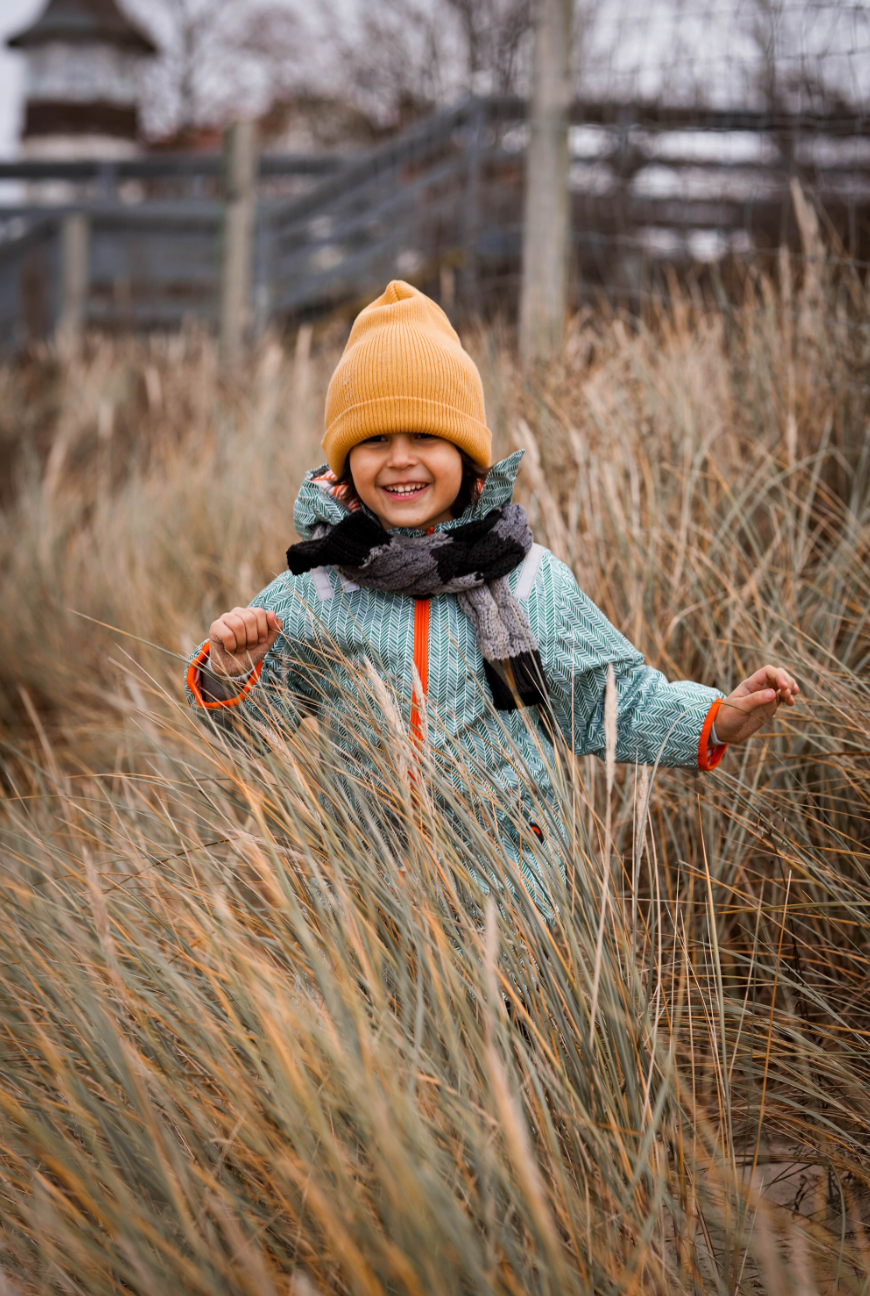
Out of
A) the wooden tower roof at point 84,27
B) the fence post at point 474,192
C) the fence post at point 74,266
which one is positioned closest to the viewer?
the fence post at point 474,192

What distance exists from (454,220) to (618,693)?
6.16m

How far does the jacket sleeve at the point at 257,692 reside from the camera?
5.25 ft

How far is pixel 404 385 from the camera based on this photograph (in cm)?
169

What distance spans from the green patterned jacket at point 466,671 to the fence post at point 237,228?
5.51 metres

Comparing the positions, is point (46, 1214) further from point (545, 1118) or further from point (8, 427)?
point (8, 427)

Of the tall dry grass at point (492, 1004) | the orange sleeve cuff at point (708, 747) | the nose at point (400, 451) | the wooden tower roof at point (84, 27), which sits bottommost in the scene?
the tall dry grass at point (492, 1004)

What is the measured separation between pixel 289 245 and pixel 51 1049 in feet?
29.8

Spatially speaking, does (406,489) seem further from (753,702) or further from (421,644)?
(753,702)

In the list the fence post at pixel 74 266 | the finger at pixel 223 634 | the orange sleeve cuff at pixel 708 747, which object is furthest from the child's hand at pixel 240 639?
the fence post at pixel 74 266

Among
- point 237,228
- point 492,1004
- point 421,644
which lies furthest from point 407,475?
point 237,228

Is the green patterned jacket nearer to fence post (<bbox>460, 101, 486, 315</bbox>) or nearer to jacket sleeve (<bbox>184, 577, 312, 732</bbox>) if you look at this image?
jacket sleeve (<bbox>184, 577, 312, 732</bbox>)

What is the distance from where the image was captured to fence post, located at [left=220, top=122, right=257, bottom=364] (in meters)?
6.95

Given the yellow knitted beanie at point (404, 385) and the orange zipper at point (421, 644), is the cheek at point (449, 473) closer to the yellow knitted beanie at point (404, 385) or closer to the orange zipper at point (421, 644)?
the yellow knitted beanie at point (404, 385)

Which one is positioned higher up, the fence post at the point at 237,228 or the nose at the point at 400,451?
the fence post at the point at 237,228
